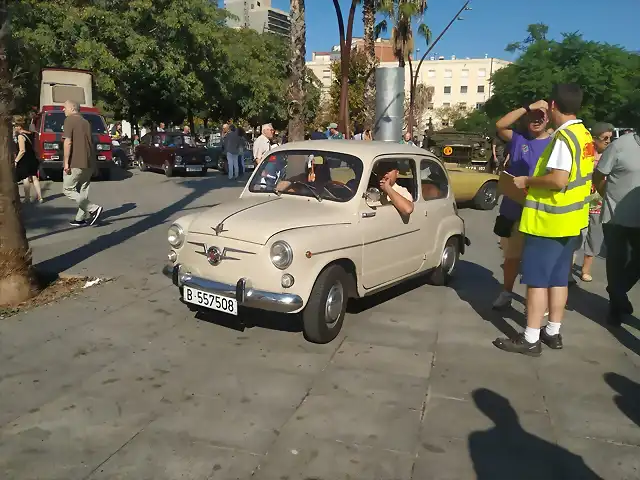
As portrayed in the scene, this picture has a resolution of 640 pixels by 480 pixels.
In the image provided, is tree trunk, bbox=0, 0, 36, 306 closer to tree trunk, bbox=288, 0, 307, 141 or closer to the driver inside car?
the driver inside car

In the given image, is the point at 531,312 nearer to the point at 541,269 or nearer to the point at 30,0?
the point at 541,269

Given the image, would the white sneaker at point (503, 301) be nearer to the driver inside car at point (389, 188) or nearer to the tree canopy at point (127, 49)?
the driver inside car at point (389, 188)

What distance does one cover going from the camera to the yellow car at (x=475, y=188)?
43.8ft

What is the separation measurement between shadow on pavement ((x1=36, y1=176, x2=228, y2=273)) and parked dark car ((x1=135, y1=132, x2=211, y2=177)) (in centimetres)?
610

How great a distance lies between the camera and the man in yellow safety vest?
4.17 m

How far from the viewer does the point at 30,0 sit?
2220 cm

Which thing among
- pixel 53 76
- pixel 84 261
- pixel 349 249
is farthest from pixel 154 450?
pixel 53 76

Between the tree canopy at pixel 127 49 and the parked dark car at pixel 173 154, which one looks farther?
the tree canopy at pixel 127 49

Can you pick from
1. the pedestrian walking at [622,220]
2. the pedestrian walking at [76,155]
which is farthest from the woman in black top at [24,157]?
the pedestrian walking at [622,220]

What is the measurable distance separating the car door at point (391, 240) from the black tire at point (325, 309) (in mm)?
370

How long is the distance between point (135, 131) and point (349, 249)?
31.9m

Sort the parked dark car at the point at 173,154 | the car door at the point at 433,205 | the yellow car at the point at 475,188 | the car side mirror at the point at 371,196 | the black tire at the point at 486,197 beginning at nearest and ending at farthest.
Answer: the car side mirror at the point at 371,196 < the car door at the point at 433,205 < the yellow car at the point at 475,188 < the black tire at the point at 486,197 < the parked dark car at the point at 173,154

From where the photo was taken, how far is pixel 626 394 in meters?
4.04

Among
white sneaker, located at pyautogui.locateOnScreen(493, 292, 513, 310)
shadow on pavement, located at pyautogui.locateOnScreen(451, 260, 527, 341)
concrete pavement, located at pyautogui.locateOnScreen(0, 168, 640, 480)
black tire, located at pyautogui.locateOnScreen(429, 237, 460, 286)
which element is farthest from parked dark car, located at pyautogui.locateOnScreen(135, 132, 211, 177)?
white sneaker, located at pyautogui.locateOnScreen(493, 292, 513, 310)
